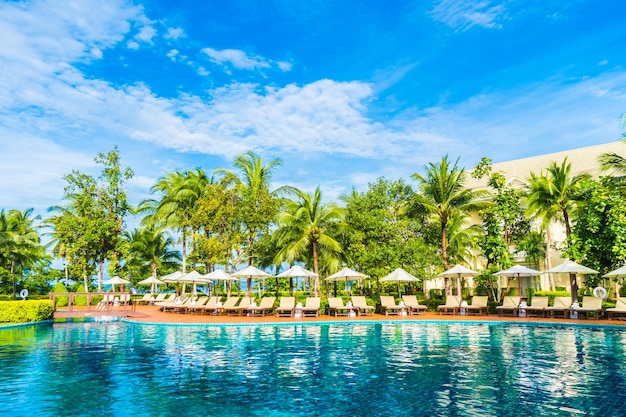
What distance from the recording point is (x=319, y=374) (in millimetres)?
9945

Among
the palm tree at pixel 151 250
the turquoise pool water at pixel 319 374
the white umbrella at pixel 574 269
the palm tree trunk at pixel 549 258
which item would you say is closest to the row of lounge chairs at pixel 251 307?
the turquoise pool water at pixel 319 374

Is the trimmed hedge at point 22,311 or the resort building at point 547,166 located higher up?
the resort building at point 547,166

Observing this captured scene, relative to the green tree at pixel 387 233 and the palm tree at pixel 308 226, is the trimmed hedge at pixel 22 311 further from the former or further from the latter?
the green tree at pixel 387 233

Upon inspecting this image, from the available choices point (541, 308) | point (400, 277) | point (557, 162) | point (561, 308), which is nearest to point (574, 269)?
point (561, 308)

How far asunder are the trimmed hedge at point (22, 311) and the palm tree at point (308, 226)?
1242cm

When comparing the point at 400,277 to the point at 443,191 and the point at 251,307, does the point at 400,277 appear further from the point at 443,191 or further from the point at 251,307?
the point at 251,307

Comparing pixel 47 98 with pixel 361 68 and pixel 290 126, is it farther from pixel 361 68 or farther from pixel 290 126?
pixel 361 68

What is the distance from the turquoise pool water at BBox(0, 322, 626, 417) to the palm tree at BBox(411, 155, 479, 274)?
10.7 m

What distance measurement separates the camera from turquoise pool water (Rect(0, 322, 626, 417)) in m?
7.54

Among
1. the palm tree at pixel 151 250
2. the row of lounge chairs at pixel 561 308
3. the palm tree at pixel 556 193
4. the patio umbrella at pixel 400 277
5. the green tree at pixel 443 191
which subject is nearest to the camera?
the row of lounge chairs at pixel 561 308

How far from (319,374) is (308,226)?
17148mm

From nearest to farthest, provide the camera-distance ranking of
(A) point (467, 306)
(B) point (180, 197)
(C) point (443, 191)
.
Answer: (A) point (467, 306) < (C) point (443, 191) < (B) point (180, 197)

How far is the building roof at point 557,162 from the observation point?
33000 millimetres

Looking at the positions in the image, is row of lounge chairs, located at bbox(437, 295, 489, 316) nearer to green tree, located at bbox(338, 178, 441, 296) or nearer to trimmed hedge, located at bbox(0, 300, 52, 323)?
green tree, located at bbox(338, 178, 441, 296)
